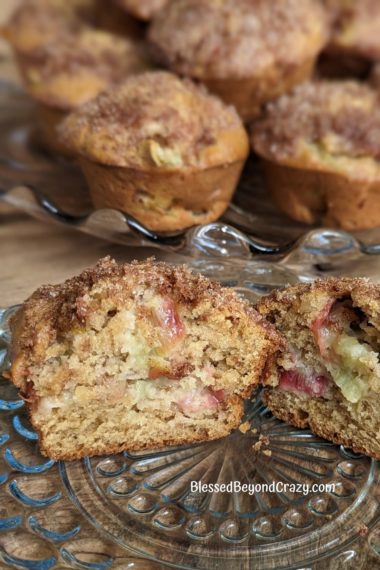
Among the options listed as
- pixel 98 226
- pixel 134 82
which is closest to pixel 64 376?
pixel 98 226

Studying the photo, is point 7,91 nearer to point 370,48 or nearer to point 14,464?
point 370,48

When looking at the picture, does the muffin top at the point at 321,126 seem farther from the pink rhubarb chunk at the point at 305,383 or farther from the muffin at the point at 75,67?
the pink rhubarb chunk at the point at 305,383

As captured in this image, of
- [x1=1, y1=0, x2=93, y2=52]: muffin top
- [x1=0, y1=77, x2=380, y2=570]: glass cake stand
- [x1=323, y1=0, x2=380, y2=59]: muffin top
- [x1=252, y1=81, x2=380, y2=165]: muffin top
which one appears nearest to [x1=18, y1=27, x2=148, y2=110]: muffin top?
[x1=1, y1=0, x2=93, y2=52]: muffin top

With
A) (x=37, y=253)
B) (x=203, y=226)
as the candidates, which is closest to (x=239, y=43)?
(x=203, y=226)

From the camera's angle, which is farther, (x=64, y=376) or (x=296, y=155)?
(x=296, y=155)

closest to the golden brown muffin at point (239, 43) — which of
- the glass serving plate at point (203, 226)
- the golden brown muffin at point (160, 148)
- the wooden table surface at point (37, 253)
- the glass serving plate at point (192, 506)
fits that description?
the golden brown muffin at point (160, 148)
